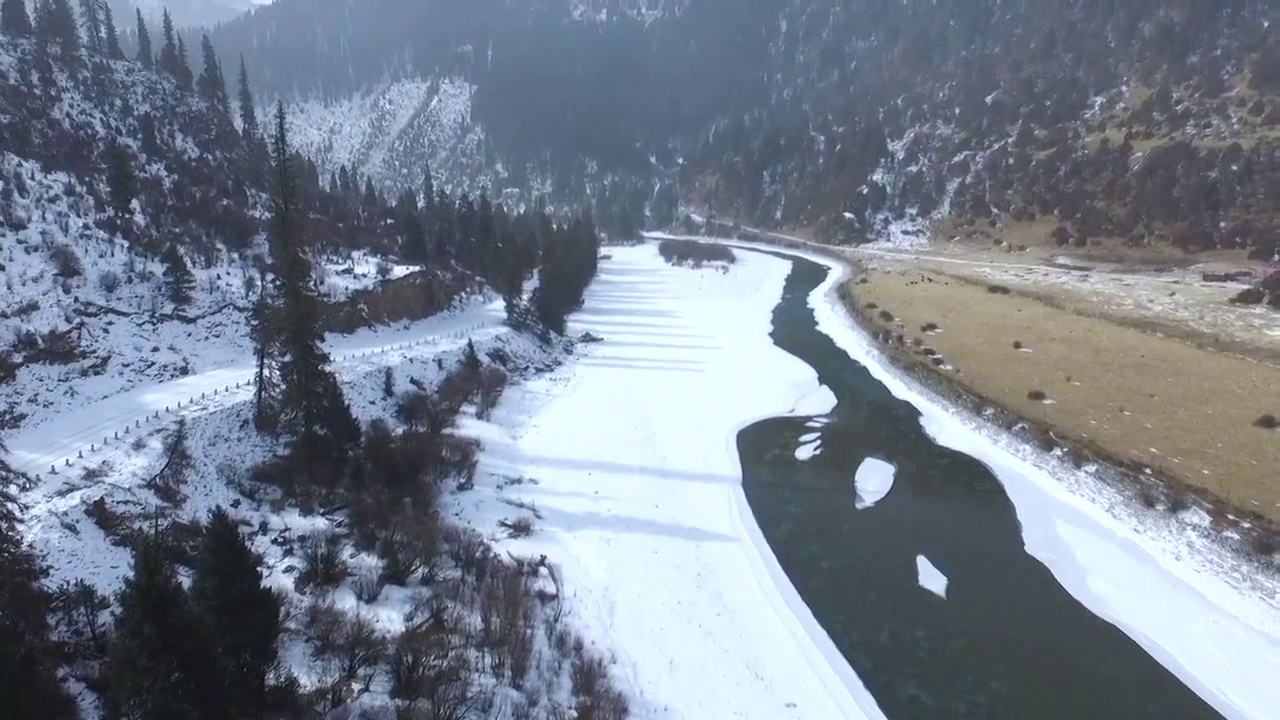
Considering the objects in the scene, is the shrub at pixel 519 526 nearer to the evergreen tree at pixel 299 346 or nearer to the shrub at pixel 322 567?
the shrub at pixel 322 567

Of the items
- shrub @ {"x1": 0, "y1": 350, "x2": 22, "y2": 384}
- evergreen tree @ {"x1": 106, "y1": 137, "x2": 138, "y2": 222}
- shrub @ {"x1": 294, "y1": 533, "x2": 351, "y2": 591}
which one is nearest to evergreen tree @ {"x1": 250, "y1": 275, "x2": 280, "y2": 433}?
shrub @ {"x1": 294, "y1": 533, "x2": 351, "y2": 591}

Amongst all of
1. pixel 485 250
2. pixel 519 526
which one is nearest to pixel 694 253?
pixel 485 250

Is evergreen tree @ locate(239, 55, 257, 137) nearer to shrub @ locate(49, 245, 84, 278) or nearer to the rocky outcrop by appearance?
the rocky outcrop

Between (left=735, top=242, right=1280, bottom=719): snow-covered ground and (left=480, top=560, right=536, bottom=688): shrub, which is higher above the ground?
(left=735, top=242, right=1280, bottom=719): snow-covered ground

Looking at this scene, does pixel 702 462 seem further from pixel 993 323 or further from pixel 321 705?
pixel 993 323

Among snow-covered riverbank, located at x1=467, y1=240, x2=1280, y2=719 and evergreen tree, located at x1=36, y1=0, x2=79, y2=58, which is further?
evergreen tree, located at x1=36, y1=0, x2=79, y2=58


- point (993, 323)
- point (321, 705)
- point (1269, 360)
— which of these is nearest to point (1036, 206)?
point (993, 323)
